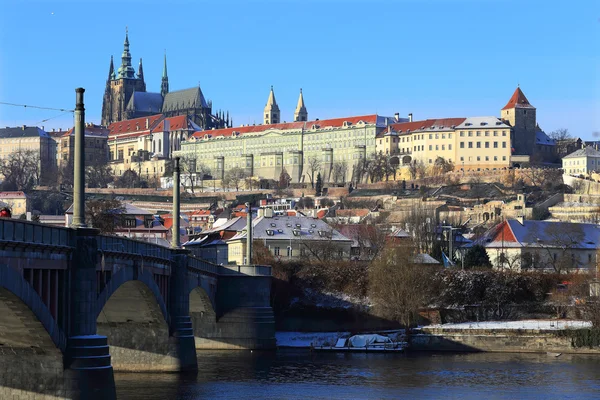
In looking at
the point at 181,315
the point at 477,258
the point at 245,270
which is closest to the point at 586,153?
the point at 477,258

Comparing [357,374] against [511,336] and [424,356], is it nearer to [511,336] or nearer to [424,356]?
[424,356]

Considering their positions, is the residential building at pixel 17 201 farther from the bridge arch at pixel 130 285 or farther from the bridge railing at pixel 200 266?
the bridge arch at pixel 130 285

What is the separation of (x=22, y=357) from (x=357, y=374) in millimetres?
20958

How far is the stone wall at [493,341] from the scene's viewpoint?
60.0 meters

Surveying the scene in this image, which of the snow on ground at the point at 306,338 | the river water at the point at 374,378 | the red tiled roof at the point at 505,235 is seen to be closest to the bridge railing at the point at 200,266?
the river water at the point at 374,378

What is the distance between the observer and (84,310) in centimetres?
3200

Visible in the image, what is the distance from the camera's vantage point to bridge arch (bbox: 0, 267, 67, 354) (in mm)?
26766

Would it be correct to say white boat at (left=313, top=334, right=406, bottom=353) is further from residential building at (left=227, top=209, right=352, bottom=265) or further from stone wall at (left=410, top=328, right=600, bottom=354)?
residential building at (left=227, top=209, right=352, bottom=265)

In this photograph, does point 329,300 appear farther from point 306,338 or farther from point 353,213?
point 353,213

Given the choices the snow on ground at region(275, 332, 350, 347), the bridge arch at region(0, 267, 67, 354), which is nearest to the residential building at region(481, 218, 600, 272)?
the snow on ground at region(275, 332, 350, 347)

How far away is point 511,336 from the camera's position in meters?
61.3

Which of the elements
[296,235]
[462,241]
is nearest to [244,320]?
[296,235]

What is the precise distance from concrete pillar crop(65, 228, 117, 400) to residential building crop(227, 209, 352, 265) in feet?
170

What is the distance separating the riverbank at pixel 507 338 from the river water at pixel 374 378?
1.46 metres
